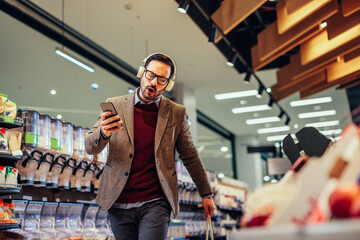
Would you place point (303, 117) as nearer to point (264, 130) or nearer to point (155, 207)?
point (264, 130)

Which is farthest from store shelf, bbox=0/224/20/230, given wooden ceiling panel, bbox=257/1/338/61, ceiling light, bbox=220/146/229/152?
ceiling light, bbox=220/146/229/152

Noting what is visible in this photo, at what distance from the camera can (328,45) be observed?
4.92 meters

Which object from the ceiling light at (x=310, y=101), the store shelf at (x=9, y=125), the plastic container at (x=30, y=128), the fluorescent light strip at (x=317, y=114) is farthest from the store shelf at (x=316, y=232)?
the fluorescent light strip at (x=317, y=114)

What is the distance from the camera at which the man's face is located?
2430 millimetres

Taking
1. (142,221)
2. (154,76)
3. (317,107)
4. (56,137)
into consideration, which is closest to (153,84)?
(154,76)

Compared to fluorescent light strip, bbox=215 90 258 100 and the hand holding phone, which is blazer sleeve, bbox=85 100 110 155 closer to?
the hand holding phone

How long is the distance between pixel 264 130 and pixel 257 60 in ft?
30.4

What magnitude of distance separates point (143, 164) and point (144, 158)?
37 millimetres

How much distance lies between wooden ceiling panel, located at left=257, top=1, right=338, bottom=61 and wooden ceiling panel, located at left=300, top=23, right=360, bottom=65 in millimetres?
331

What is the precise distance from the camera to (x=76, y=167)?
4023mm

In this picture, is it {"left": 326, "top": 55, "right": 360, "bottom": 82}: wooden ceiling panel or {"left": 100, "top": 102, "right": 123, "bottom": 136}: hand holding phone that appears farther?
{"left": 326, "top": 55, "right": 360, "bottom": 82}: wooden ceiling panel

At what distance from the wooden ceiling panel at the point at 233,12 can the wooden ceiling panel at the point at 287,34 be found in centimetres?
68

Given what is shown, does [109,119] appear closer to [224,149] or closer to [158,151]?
[158,151]

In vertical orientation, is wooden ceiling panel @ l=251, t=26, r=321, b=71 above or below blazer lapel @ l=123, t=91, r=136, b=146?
above
